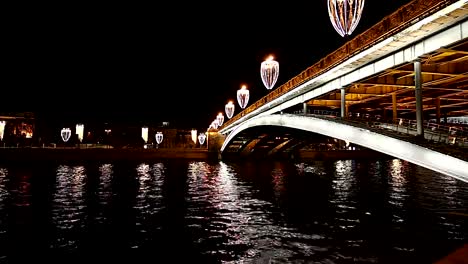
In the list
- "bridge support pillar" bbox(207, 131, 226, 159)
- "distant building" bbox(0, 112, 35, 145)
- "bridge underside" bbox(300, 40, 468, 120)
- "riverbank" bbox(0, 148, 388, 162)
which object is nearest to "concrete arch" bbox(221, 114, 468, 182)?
"bridge underside" bbox(300, 40, 468, 120)

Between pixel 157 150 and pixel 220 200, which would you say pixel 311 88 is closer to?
pixel 220 200

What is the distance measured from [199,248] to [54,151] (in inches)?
1707

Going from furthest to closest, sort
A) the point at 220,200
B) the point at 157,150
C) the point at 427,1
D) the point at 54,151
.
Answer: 1. the point at 157,150
2. the point at 54,151
3. the point at 220,200
4. the point at 427,1

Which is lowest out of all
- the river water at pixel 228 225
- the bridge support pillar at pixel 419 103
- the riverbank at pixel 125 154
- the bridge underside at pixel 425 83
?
the river water at pixel 228 225

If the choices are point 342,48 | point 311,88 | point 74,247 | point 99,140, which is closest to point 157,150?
point 99,140

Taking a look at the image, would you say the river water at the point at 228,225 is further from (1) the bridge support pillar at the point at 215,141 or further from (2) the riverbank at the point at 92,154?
(1) the bridge support pillar at the point at 215,141

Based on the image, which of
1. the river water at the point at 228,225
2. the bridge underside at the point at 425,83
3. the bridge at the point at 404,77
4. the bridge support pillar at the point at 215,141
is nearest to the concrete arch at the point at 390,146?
the bridge at the point at 404,77

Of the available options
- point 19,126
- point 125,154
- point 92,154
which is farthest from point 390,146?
point 19,126

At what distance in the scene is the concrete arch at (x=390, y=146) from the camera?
10.8m

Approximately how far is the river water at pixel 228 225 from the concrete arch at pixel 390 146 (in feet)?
5.75

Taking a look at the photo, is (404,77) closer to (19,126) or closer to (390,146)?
(390,146)

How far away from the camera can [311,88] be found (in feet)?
71.4

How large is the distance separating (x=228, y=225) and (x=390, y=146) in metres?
6.82

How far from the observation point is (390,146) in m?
13.7
